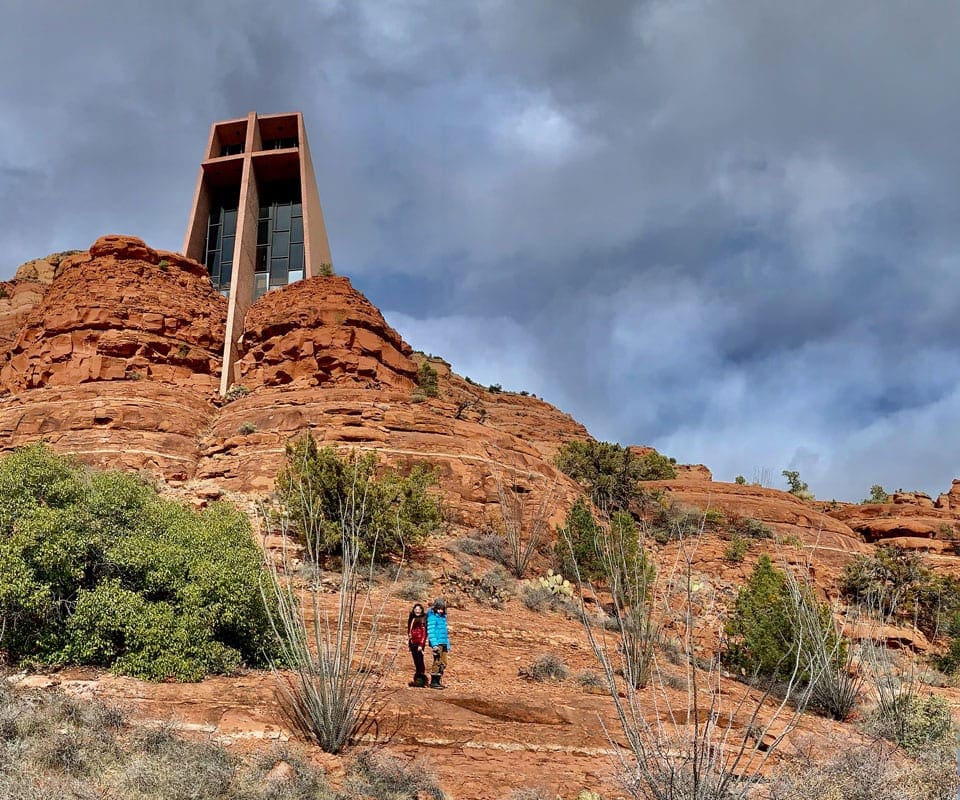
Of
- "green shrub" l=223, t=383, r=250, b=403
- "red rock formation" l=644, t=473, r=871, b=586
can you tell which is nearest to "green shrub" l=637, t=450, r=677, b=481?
"red rock formation" l=644, t=473, r=871, b=586

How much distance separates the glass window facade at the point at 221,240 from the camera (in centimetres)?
3850

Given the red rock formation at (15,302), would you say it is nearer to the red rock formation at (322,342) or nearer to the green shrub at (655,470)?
the red rock formation at (322,342)

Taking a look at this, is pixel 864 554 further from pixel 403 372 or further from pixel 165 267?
pixel 165 267

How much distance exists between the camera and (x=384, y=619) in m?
12.0

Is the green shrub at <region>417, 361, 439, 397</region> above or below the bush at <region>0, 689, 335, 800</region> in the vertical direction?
above

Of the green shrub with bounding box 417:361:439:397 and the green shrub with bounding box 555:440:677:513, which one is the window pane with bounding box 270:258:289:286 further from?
the green shrub with bounding box 555:440:677:513

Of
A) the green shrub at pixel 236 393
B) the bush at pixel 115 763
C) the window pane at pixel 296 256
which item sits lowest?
the bush at pixel 115 763

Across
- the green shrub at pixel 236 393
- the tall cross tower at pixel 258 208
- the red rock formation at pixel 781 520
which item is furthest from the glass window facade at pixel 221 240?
the red rock formation at pixel 781 520

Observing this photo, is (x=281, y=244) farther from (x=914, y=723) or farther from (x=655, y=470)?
(x=914, y=723)

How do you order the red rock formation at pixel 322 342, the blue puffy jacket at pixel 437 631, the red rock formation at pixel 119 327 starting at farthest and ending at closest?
the red rock formation at pixel 119 327 < the red rock formation at pixel 322 342 < the blue puffy jacket at pixel 437 631

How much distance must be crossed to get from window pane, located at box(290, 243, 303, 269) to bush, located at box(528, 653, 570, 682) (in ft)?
102

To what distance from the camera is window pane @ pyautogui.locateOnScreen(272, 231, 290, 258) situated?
3884 cm

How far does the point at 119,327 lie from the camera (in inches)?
1157

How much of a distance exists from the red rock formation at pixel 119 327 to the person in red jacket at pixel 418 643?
22.3 metres
